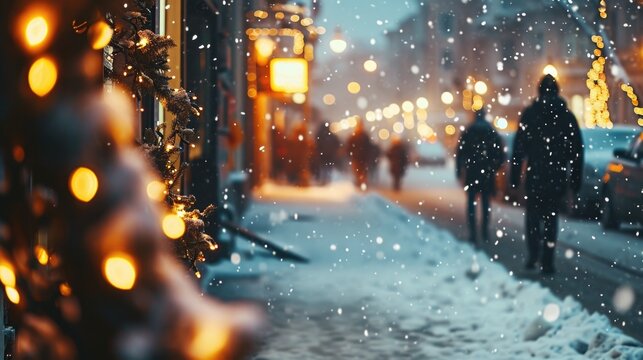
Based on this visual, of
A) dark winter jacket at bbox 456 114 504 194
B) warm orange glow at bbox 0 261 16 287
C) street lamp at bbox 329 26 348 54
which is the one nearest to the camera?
warm orange glow at bbox 0 261 16 287

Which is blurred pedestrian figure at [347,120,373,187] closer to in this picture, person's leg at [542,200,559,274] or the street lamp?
the street lamp

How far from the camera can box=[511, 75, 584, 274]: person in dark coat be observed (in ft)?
36.9

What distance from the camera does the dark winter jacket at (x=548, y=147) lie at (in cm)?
1120

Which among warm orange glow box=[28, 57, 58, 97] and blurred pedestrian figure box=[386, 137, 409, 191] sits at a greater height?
warm orange glow box=[28, 57, 58, 97]

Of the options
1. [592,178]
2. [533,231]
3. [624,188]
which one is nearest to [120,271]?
[533,231]

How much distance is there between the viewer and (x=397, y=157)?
31.7 meters

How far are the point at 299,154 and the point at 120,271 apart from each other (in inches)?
1160

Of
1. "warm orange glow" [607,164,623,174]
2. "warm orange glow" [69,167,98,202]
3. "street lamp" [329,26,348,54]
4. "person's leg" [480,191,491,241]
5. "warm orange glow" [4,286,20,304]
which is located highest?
"street lamp" [329,26,348,54]

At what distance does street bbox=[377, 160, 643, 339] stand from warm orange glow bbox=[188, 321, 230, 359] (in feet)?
21.7

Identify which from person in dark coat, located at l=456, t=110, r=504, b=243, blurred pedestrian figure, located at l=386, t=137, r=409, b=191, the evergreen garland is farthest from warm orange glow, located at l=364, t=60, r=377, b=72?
the evergreen garland

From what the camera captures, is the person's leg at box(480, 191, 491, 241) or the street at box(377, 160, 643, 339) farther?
the person's leg at box(480, 191, 491, 241)

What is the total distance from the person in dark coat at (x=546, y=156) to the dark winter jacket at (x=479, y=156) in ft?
11.1

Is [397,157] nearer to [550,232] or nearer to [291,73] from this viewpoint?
[291,73]

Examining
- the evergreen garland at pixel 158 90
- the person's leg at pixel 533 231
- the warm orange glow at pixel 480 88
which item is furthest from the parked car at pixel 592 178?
the warm orange glow at pixel 480 88
